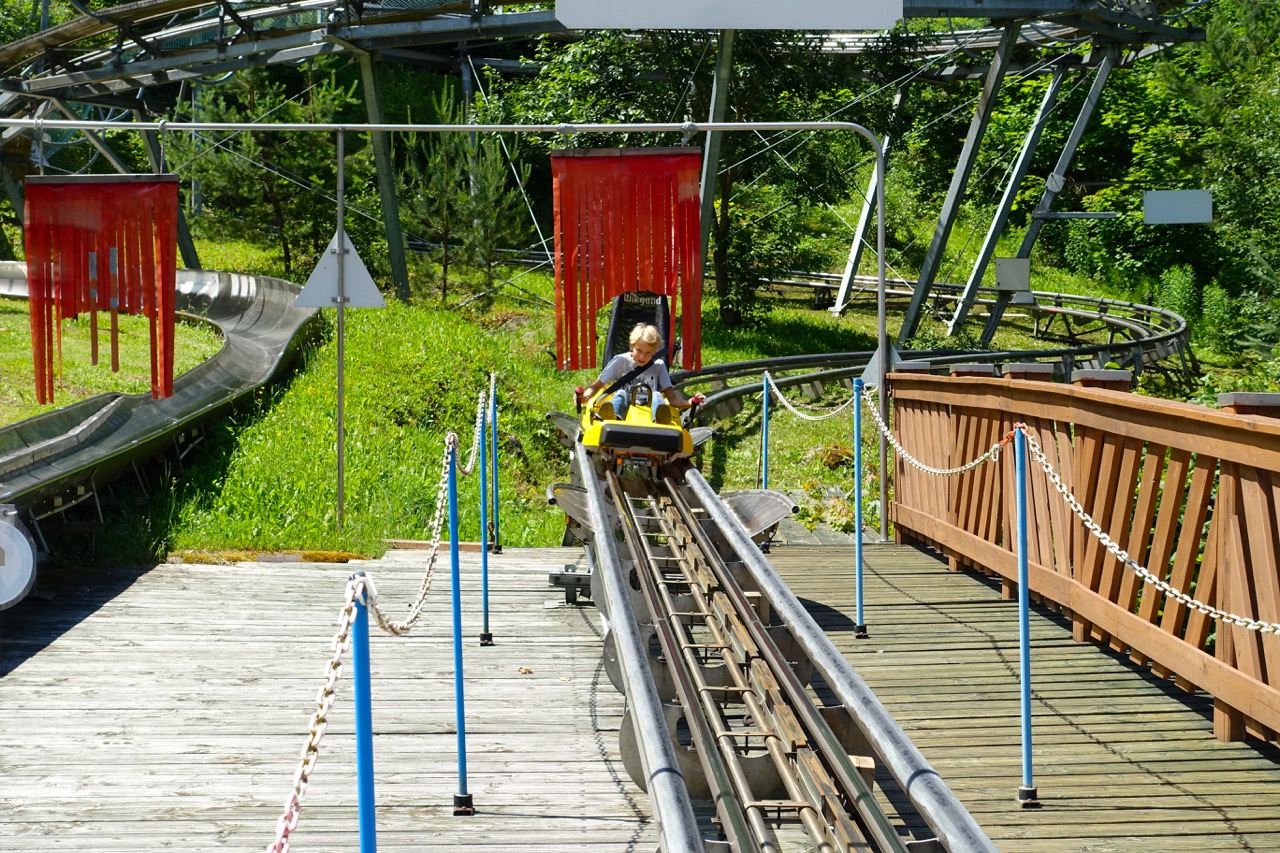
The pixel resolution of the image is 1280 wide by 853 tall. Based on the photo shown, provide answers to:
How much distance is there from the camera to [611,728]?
648 centimetres

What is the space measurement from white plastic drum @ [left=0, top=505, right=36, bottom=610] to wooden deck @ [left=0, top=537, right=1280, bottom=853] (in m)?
0.27

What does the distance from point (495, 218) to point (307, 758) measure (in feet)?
73.3

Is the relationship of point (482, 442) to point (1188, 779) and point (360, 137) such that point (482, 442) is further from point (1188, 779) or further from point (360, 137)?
point (360, 137)

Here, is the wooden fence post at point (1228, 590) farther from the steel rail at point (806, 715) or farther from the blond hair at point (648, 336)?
the blond hair at point (648, 336)

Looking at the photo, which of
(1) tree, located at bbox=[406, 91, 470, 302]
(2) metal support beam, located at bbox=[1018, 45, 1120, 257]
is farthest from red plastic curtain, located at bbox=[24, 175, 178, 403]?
(2) metal support beam, located at bbox=[1018, 45, 1120, 257]

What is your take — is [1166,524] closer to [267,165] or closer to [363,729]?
[363,729]

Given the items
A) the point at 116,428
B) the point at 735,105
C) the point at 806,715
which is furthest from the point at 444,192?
the point at 806,715

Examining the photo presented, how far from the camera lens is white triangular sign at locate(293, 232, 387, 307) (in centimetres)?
1109

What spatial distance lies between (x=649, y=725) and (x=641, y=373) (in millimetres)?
5917

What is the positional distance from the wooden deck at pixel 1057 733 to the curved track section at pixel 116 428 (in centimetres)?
588

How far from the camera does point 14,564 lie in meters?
8.02

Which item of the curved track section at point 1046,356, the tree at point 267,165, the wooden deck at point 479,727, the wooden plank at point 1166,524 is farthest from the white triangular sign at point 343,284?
the tree at point 267,165

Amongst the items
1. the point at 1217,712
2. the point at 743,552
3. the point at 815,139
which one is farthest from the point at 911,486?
the point at 815,139

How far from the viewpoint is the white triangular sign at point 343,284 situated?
11.1 metres
